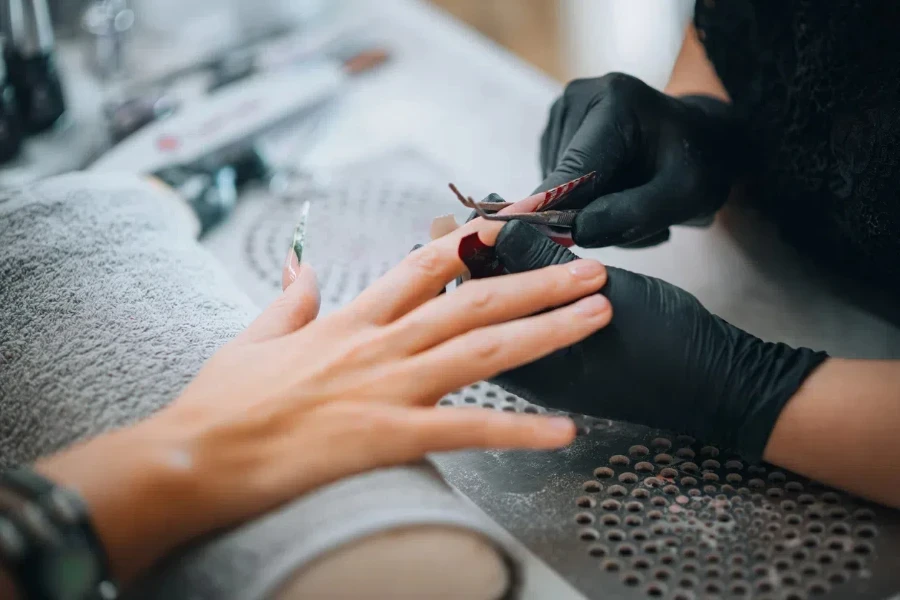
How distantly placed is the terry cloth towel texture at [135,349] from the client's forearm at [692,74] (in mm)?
499

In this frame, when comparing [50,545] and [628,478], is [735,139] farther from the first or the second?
[50,545]

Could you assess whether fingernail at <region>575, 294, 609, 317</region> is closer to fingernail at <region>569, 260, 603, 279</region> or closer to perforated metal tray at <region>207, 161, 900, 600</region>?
fingernail at <region>569, 260, 603, 279</region>

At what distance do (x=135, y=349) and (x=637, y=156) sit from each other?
43cm

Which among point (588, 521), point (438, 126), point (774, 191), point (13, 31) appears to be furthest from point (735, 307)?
point (13, 31)

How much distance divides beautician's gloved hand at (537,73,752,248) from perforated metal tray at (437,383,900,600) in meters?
0.16

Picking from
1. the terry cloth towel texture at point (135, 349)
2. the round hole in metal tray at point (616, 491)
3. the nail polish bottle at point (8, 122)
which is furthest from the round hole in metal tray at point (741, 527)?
the nail polish bottle at point (8, 122)

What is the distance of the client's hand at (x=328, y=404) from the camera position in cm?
42

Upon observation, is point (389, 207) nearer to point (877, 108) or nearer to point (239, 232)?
point (239, 232)

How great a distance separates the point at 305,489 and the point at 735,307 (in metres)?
0.45

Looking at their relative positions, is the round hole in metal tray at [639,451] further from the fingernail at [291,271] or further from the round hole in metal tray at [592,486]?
the fingernail at [291,271]

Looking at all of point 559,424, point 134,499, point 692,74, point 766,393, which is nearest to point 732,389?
point 766,393

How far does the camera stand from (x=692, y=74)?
2.84ft

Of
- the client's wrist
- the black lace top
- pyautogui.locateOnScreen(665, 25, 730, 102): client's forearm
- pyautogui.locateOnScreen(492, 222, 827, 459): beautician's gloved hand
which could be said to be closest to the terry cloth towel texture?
the client's wrist

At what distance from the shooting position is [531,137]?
0.99m
